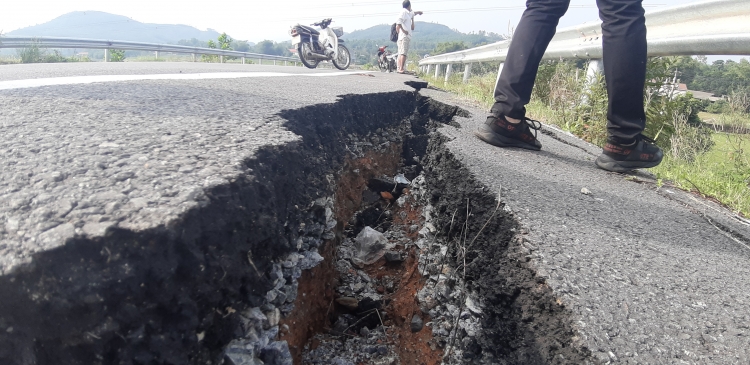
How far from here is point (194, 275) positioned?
33.9 inches

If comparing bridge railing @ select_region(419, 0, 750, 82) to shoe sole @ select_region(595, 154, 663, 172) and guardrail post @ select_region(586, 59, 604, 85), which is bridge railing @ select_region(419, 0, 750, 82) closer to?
guardrail post @ select_region(586, 59, 604, 85)

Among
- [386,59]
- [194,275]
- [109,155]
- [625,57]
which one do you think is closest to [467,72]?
[386,59]

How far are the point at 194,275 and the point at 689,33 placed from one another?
345 cm

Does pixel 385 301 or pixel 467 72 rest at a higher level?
pixel 467 72

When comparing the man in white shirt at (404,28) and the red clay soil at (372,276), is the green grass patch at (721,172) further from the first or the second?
the man in white shirt at (404,28)

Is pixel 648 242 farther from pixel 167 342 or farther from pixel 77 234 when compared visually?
pixel 77 234

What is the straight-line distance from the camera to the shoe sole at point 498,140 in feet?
8.11

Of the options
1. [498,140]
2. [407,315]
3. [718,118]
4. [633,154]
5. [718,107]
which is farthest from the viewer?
[718,107]

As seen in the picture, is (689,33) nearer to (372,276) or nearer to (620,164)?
(620,164)

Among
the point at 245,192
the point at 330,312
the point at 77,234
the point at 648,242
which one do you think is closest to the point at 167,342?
the point at 77,234

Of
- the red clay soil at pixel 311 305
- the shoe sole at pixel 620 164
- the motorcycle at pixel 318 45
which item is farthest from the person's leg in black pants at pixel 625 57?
the motorcycle at pixel 318 45

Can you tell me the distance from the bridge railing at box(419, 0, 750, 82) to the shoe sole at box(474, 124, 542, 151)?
4.16 ft

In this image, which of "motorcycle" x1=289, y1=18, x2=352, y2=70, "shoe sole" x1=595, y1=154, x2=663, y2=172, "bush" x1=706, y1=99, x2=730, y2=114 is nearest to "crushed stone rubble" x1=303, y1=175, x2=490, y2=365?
"shoe sole" x1=595, y1=154, x2=663, y2=172

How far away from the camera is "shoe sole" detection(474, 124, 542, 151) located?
2473mm
